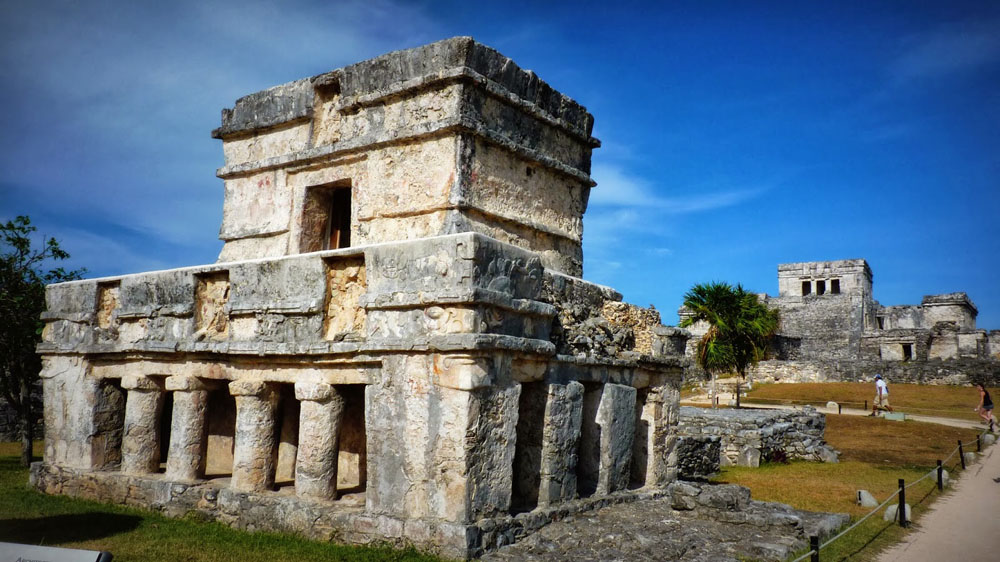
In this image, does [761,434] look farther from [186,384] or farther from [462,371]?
[186,384]

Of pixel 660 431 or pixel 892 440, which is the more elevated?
pixel 660 431

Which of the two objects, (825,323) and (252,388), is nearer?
(252,388)

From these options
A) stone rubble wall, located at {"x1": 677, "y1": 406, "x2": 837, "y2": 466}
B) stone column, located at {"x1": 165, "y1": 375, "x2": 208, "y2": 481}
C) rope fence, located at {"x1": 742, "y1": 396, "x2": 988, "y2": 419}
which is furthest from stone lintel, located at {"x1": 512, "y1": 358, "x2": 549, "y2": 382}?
rope fence, located at {"x1": 742, "y1": 396, "x2": 988, "y2": 419}

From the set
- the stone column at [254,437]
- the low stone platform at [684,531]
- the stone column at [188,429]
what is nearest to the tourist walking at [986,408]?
the low stone platform at [684,531]

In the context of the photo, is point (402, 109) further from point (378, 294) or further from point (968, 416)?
point (968, 416)

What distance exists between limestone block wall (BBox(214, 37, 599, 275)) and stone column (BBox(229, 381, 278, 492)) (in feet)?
7.49

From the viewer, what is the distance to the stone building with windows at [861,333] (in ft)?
112

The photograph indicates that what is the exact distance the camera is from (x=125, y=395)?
9.16 metres

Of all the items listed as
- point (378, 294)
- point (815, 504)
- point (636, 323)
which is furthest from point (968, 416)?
point (378, 294)

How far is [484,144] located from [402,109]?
1133mm

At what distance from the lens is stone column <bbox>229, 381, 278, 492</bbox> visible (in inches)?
289

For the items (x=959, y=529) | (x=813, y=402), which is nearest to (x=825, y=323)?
(x=813, y=402)

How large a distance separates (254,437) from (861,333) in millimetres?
41565

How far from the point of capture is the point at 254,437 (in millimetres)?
7375
